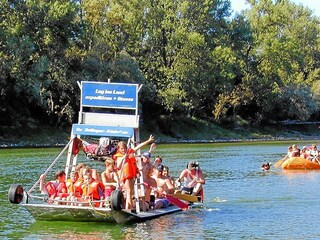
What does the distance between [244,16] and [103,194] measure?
244ft

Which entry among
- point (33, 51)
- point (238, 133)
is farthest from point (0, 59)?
point (238, 133)

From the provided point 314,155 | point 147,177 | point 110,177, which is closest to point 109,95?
point 110,177

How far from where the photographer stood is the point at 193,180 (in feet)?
70.4

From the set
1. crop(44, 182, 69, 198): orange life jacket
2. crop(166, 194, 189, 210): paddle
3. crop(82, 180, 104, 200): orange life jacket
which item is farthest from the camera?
crop(166, 194, 189, 210): paddle

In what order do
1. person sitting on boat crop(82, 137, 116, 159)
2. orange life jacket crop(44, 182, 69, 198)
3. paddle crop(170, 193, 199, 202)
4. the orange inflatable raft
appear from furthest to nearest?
the orange inflatable raft < person sitting on boat crop(82, 137, 116, 159) < paddle crop(170, 193, 199, 202) < orange life jacket crop(44, 182, 69, 198)

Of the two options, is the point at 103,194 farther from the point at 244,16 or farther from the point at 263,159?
the point at 244,16

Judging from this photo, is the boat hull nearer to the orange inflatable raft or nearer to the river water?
the river water

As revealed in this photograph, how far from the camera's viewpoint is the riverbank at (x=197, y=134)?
5853 centimetres

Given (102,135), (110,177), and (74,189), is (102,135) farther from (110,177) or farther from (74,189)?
(74,189)

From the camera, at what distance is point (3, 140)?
57281mm

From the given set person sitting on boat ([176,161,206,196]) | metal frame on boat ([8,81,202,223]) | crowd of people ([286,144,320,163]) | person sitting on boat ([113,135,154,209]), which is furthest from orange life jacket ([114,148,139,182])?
crowd of people ([286,144,320,163])

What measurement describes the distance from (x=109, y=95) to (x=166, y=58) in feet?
204

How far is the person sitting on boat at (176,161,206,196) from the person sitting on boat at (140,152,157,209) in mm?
1880

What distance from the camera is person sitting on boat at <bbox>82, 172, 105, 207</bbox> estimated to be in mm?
17203
